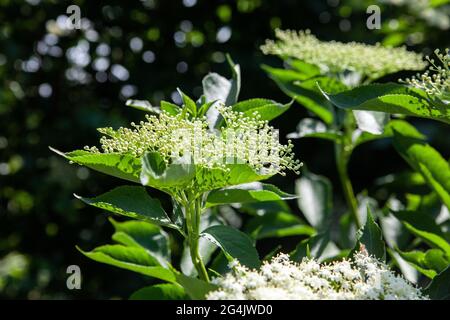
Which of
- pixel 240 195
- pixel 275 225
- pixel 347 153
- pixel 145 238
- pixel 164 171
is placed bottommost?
pixel 275 225

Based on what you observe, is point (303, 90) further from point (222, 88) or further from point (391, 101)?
point (391, 101)

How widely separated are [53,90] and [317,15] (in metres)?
1.40

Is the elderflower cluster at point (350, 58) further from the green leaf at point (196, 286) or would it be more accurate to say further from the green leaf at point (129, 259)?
the green leaf at point (196, 286)

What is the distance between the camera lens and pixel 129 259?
1.38 m

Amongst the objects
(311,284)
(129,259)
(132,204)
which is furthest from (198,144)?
(129,259)

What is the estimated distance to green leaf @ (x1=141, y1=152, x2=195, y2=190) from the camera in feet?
3.29

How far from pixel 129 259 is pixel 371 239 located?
1.69ft

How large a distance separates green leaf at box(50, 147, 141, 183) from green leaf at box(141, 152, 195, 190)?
72 millimetres

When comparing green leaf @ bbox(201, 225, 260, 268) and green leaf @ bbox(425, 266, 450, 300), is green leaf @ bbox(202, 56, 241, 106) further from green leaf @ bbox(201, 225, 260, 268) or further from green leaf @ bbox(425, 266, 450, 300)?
green leaf @ bbox(425, 266, 450, 300)

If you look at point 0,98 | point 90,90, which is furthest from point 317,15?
point 0,98

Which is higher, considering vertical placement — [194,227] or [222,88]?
[222,88]

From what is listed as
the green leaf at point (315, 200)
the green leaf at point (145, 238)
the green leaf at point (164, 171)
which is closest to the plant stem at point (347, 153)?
the green leaf at point (315, 200)

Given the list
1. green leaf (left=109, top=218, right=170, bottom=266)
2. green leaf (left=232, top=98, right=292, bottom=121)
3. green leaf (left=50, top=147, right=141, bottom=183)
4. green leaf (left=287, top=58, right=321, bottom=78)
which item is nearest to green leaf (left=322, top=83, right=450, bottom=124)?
→ green leaf (left=232, top=98, right=292, bottom=121)
